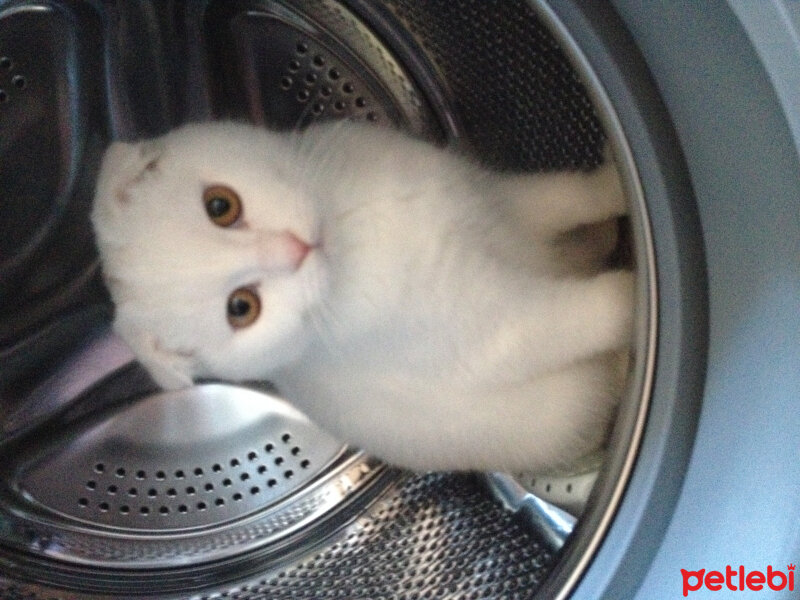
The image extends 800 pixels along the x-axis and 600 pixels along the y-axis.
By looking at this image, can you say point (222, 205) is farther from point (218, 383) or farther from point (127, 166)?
point (218, 383)

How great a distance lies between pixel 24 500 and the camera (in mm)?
959

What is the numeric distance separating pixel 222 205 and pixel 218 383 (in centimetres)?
47

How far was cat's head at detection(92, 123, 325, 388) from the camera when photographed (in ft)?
2.29

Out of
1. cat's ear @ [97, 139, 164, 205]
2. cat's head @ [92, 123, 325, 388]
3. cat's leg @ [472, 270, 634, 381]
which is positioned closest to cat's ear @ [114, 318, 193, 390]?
cat's head @ [92, 123, 325, 388]

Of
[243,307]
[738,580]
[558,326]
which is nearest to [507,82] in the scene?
[558,326]

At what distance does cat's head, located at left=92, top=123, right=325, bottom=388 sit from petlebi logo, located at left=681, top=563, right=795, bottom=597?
0.42 m

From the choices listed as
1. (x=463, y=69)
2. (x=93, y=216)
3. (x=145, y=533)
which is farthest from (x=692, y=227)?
(x=145, y=533)

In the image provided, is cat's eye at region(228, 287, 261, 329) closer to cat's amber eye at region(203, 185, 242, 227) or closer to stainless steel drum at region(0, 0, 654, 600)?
cat's amber eye at region(203, 185, 242, 227)

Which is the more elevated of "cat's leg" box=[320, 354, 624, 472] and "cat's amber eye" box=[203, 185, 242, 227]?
"cat's amber eye" box=[203, 185, 242, 227]

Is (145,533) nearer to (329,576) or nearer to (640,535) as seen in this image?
(329,576)

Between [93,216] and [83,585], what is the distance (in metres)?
0.49

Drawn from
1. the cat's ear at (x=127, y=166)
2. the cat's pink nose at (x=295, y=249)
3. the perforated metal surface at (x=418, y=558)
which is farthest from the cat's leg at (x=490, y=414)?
the cat's ear at (x=127, y=166)

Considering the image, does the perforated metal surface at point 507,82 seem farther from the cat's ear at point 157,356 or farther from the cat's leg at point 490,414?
the cat's ear at point 157,356

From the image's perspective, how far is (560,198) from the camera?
2.96 ft
